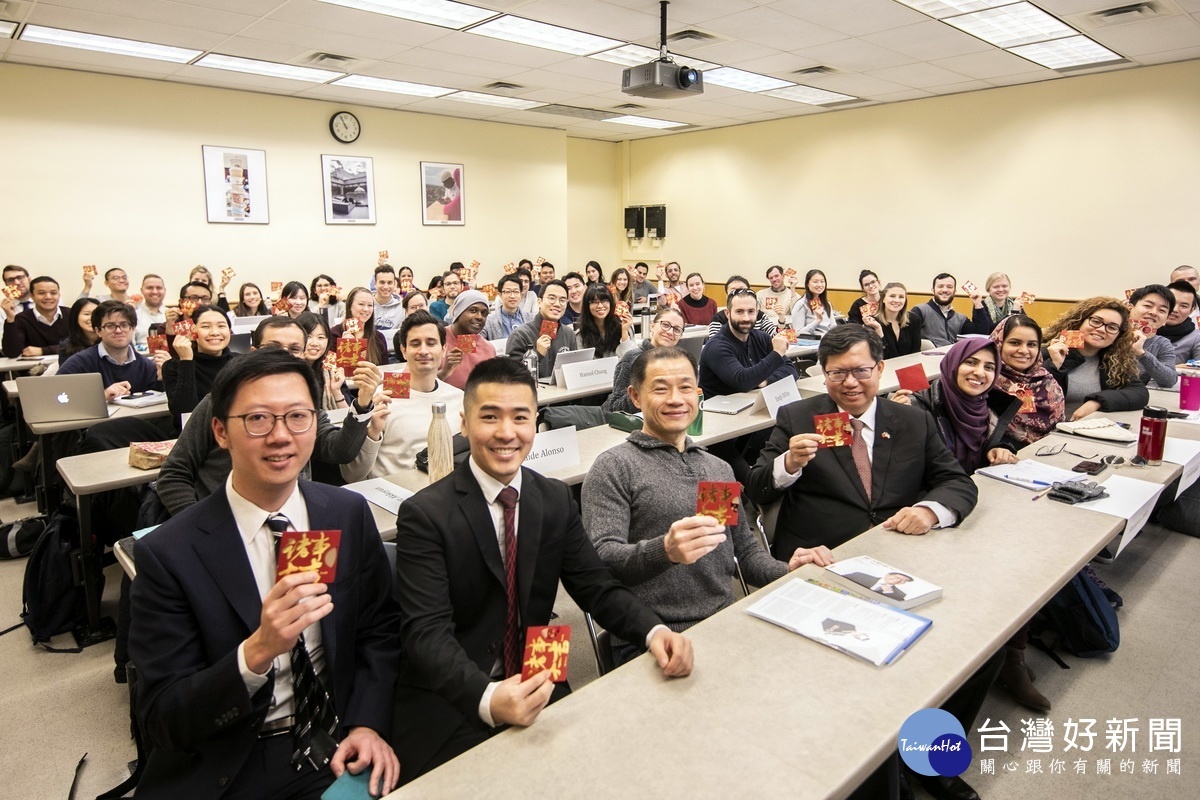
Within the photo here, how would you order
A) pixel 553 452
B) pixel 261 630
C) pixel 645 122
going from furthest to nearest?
pixel 645 122
pixel 553 452
pixel 261 630

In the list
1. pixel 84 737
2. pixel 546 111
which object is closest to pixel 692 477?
pixel 84 737

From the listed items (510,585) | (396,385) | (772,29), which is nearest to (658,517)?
(510,585)

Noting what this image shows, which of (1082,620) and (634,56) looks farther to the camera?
(634,56)

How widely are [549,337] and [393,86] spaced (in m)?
5.13

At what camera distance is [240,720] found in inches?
51.1

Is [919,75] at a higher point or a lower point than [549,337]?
higher

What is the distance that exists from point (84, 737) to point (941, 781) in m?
2.70

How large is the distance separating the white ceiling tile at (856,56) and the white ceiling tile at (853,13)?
17.5 inches

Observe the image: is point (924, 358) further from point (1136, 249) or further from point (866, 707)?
point (866, 707)

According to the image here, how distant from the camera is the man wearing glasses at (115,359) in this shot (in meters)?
3.96

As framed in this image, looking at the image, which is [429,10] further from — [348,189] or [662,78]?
[348,189]

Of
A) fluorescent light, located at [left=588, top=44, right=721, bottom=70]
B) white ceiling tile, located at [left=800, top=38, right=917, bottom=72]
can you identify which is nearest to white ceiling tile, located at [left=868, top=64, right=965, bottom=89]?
white ceiling tile, located at [left=800, top=38, right=917, bottom=72]

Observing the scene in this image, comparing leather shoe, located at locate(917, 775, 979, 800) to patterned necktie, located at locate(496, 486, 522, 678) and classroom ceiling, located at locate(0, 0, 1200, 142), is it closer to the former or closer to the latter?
patterned necktie, located at locate(496, 486, 522, 678)

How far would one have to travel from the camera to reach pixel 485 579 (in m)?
1.58
